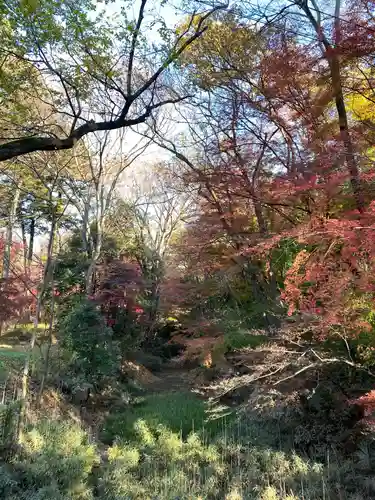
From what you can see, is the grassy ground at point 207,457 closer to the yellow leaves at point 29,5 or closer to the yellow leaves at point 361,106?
the yellow leaves at point 361,106

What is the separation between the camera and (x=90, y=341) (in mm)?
7270

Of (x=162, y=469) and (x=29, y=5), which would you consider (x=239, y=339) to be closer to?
(x=162, y=469)

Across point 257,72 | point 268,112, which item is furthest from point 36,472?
point 257,72

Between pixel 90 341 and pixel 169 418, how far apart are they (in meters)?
2.05

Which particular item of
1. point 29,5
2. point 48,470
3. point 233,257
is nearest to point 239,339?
point 233,257

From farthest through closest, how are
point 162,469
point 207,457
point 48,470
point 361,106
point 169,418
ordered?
point 169,418 → point 361,106 → point 207,457 → point 162,469 → point 48,470

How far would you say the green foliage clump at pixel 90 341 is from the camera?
725 centimetres

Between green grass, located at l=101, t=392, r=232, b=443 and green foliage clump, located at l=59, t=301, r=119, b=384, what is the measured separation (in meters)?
0.96

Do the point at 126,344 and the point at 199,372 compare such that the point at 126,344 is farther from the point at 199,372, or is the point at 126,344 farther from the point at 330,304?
→ the point at 330,304

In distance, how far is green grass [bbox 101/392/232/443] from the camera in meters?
6.46

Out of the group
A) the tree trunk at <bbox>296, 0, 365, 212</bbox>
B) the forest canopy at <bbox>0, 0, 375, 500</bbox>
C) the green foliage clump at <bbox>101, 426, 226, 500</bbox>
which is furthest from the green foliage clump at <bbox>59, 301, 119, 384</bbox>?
the tree trunk at <bbox>296, 0, 365, 212</bbox>

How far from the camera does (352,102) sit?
5629 millimetres

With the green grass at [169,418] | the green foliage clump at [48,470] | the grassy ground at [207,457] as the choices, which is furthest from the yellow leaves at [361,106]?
the green foliage clump at [48,470]

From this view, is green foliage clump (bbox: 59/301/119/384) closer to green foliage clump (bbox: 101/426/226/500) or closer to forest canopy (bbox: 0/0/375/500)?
forest canopy (bbox: 0/0/375/500)
